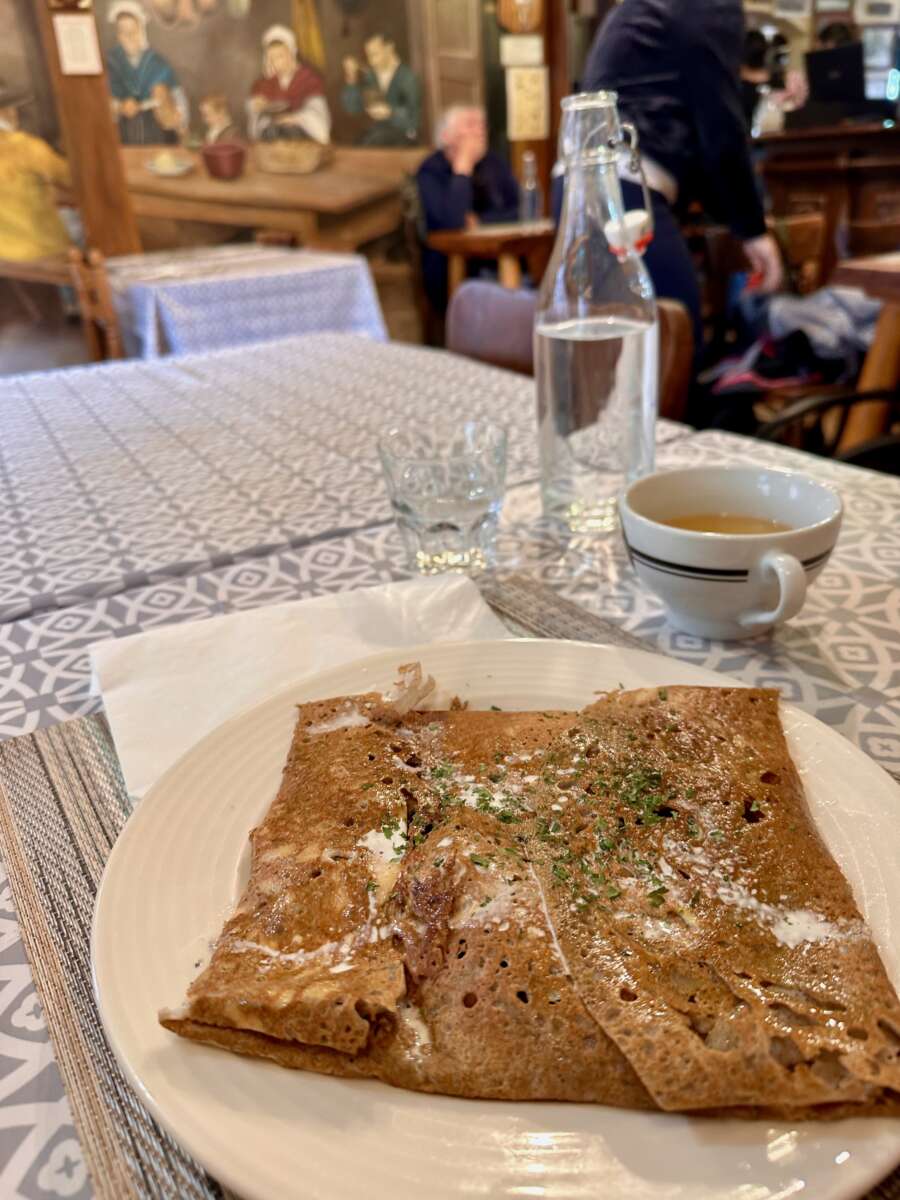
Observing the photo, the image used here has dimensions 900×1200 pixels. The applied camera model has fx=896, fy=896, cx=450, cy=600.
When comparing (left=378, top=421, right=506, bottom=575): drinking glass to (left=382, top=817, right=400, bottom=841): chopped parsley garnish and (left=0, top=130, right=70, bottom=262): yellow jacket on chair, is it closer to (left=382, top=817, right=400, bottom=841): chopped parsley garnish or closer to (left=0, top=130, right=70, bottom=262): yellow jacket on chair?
(left=382, top=817, right=400, bottom=841): chopped parsley garnish

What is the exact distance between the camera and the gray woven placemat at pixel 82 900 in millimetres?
356

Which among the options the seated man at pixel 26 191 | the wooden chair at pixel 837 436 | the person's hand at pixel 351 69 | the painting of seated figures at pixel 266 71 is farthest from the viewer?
the person's hand at pixel 351 69

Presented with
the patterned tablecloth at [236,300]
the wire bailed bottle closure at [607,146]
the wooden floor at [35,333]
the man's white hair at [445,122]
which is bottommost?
the wooden floor at [35,333]

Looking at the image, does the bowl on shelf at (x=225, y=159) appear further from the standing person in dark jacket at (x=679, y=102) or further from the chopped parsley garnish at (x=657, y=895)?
the chopped parsley garnish at (x=657, y=895)

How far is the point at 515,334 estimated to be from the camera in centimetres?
186

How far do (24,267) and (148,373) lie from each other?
127 inches

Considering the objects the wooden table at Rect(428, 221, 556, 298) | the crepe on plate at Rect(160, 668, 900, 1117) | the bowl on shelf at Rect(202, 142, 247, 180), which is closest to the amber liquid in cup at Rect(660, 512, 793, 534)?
the crepe on plate at Rect(160, 668, 900, 1117)

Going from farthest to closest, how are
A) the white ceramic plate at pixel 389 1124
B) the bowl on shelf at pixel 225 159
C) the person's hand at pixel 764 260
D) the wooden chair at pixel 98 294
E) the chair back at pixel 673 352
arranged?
the bowl on shelf at pixel 225 159 → the wooden chair at pixel 98 294 → the person's hand at pixel 764 260 → the chair back at pixel 673 352 → the white ceramic plate at pixel 389 1124

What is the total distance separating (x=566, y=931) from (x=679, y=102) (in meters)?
2.36

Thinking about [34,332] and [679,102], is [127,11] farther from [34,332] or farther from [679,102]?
[679,102]

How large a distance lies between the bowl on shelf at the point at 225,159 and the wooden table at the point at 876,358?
3414mm

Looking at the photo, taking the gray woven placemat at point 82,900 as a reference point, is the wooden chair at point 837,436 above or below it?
below

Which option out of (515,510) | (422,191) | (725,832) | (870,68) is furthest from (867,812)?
(870,68)

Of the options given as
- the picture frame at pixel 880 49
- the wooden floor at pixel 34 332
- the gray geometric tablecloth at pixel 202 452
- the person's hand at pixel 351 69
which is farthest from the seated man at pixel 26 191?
the picture frame at pixel 880 49
